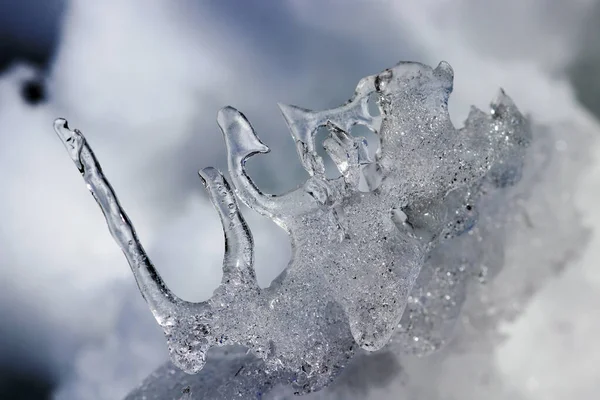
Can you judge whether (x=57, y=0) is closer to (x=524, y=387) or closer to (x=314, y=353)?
(x=314, y=353)

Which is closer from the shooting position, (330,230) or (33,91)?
(330,230)

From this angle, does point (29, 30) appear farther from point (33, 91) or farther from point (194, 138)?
point (194, 138)

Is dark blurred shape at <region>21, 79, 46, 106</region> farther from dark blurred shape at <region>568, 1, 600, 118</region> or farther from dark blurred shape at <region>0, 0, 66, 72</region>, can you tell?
dark blurred shape at <region>568, 1, 600, 118</region>

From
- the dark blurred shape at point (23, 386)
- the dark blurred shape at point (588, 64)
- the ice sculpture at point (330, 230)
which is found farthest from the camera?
the dark blurred shape at point (588, 64)

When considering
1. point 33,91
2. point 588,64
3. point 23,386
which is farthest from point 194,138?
point 588,64

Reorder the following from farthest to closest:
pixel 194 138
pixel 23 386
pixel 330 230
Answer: pixel 194 138
pixel 23 386
pixel 330 230

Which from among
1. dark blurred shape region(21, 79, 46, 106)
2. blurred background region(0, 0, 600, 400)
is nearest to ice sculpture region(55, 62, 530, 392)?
blurred background region(0, 0, 600, 400)

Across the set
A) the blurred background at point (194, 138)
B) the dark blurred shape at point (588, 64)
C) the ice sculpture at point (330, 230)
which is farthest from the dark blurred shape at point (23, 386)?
the dark blurred shape at point (588, 64)

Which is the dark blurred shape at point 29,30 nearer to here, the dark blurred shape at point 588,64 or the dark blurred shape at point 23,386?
the dark blurred shape at point 23,386
